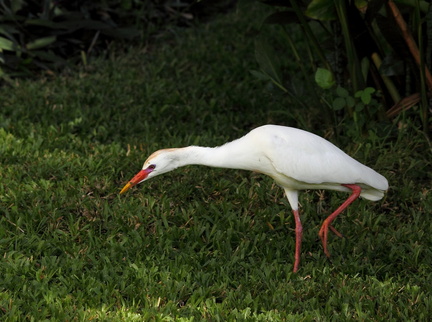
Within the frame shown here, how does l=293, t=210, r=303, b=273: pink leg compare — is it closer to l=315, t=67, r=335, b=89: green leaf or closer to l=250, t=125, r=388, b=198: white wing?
l=250, t=125, r=388, b=198: white wing

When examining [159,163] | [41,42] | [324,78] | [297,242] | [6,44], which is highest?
[159,163]

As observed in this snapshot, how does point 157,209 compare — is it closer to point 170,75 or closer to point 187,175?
point 187,175

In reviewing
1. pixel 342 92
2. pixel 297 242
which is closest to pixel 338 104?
pixel 342 92

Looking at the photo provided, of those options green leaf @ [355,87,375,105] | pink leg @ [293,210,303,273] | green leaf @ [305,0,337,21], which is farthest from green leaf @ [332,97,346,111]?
pink leg @ [293,210,303,273]

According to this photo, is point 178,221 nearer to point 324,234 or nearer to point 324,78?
point 324,234

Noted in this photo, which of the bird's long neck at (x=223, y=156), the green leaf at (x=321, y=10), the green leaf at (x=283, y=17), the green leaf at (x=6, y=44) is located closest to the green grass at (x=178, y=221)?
the green leaf at (x=6, y=44)

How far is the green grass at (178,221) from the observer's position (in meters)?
3.61

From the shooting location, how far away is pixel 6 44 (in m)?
6.57

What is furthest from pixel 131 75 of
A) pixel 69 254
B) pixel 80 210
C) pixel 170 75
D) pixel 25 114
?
pixel 69 254

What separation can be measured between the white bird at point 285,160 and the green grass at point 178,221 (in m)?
0.37

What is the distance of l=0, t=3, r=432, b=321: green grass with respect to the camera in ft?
11.8

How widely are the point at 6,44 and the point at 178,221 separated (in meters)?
3.02

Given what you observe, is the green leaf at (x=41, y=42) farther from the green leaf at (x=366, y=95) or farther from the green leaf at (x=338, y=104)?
the green leaf at (x=366, y=95)

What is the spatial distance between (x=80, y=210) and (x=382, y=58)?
2603 millimetres
